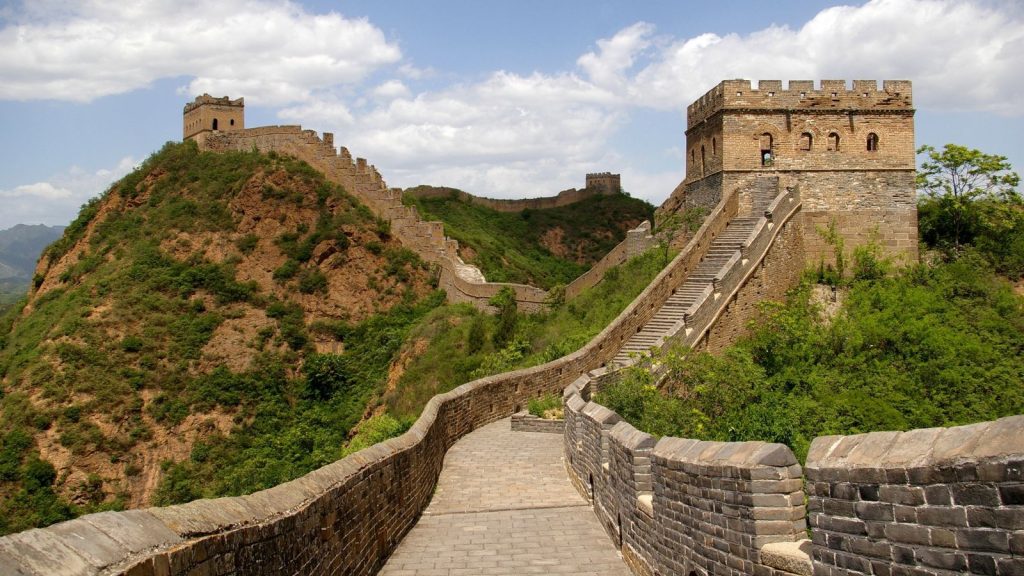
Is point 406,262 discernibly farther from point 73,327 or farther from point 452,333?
point 73,327

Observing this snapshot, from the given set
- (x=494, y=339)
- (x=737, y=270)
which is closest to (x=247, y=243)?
(x=494, y=339)

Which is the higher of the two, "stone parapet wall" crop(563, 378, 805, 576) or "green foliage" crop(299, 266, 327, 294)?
"green foliage" crop(299, 266, 327, 294)

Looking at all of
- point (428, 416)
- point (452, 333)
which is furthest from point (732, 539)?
point (452, 333)

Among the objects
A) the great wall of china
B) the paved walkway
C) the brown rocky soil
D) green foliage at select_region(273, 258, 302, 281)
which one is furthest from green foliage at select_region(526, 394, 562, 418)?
green foliage at select_region(273, 258, 302, 281)

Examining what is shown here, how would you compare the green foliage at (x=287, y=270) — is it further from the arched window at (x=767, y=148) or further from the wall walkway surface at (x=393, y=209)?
the arched window at (x=767, y=148)

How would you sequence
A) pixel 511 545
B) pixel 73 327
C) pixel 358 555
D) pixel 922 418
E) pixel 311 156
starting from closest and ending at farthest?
pixel 358 555 < pixel 511 545 < pixel 922 418 < pixel 73 327 < pixel 311 156

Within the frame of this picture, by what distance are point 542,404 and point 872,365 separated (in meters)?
7.71

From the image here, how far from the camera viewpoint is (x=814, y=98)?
2453 cm

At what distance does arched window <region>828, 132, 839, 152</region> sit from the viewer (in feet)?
80.4

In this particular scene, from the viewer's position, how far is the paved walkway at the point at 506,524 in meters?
9.04

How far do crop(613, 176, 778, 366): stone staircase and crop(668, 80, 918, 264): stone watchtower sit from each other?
53 centimetres

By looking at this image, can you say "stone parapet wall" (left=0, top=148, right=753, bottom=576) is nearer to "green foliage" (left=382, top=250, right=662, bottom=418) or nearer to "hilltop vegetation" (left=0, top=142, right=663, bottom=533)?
"green foliage" (left=382, top=250, right=662, bottom=418)

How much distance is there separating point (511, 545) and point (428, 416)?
177 inches

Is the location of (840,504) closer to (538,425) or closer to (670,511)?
(670,511)
